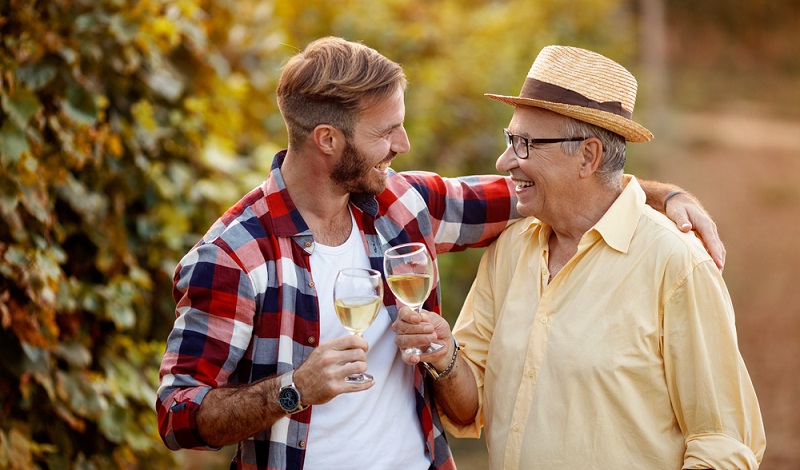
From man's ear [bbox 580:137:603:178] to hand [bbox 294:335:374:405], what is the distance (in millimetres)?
952

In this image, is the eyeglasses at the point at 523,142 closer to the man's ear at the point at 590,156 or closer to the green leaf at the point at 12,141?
the man's ear at the point at 590,156

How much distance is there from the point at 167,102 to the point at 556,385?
2.77 meters

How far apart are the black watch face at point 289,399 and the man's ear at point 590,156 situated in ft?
3.71

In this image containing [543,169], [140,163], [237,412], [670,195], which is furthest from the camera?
[140,163]

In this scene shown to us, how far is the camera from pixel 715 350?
2.77m

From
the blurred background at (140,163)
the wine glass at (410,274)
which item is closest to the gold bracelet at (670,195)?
the wine glass at (410,274)

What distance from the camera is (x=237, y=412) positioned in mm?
2715

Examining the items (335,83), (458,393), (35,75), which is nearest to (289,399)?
(458,393)

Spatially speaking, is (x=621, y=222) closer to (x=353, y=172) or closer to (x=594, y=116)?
(x=594, y=116)

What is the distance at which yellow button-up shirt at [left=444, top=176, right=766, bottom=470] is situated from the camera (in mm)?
2773

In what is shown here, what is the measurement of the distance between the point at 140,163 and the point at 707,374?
2796 mm

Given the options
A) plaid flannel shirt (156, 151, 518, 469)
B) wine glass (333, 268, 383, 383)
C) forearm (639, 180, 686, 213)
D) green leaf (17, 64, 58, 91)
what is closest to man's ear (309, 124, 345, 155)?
plaid flannel shirt (156, 151, 518, 469)

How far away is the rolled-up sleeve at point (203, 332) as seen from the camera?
277 centimetres

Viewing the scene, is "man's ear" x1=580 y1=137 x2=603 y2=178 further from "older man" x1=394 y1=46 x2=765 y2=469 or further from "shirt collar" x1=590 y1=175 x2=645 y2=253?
"shirt collar" x1=590 y1=175 x2=645 y2=253
